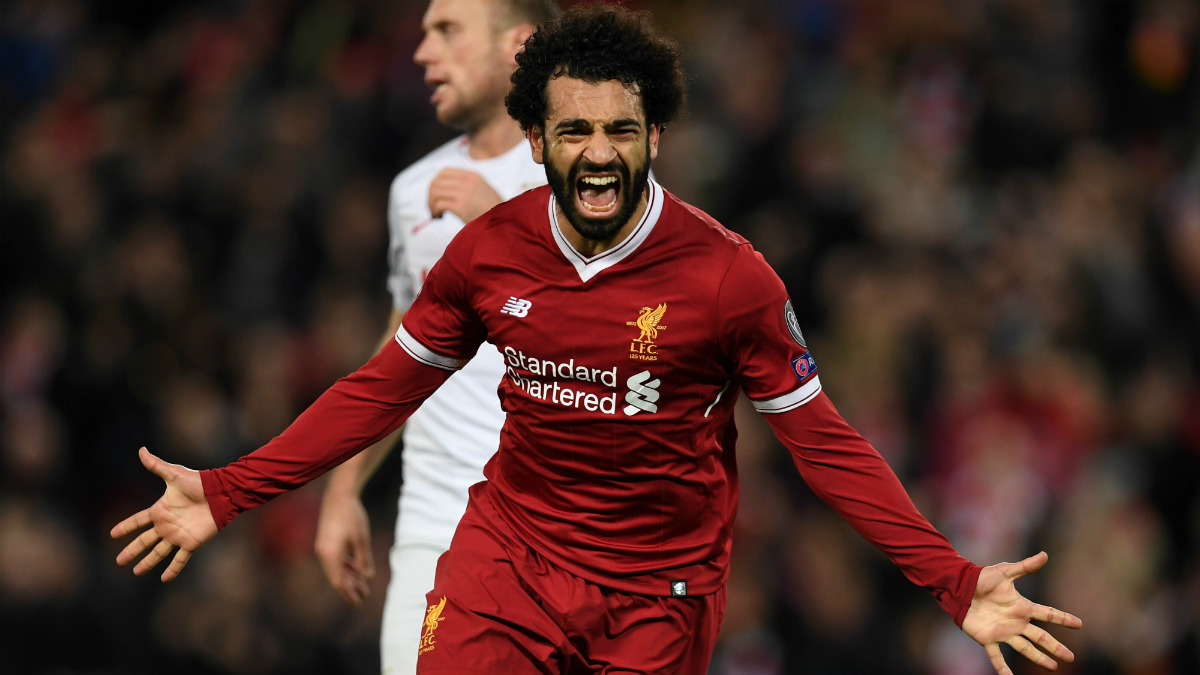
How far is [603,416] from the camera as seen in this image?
3395 mm

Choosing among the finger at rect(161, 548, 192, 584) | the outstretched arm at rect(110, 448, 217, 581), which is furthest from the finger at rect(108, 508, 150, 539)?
the finger at rect(161, 548, 192, 584)

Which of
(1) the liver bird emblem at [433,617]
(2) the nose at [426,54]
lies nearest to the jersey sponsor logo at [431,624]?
(1) the liver bird emblem at [433,617]

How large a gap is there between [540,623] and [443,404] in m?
1.22

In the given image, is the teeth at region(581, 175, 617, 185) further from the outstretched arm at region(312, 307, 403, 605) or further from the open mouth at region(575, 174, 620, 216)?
the outstretched arm at region(312, 307, 403, 605)

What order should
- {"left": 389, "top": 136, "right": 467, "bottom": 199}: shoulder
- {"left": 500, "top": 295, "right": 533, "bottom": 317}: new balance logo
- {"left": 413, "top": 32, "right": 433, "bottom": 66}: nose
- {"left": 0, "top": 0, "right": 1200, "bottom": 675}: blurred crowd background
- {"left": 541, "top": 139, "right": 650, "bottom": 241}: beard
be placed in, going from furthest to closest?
{"left": 0, "top": 0, "right": 1200, "bottom": 675}: blurred crowd background
{"left": 389, "top": 136, "right": 467, "bottom": 199}: shoulder
{"left": 413, "top": 32, "right": 433, "bottom": 66}: nose
{"left": 500, "top": 295, "right": 533, "bottom": 317}: new balance logo
{"left": 541, "top": 139, "right": 650, "bottom": 241}: beard

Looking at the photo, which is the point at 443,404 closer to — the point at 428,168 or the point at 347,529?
the point at 347,529

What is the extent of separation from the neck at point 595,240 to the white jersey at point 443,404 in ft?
3.11

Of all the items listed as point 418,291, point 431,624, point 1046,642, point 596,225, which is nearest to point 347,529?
point 418,291

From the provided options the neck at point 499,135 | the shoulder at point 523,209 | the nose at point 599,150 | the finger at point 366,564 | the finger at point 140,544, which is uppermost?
the neck at point 499,135

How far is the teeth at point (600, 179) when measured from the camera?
10.9 feet

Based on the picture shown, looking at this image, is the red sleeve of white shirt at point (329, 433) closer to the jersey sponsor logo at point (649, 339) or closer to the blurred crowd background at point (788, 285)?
the jersey sponsor logo at point (649, 339)

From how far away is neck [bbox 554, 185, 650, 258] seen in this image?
339cm

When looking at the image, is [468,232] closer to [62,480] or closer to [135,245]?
[62,480]

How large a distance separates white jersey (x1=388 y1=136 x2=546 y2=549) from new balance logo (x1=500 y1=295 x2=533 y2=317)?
94 centimetres
